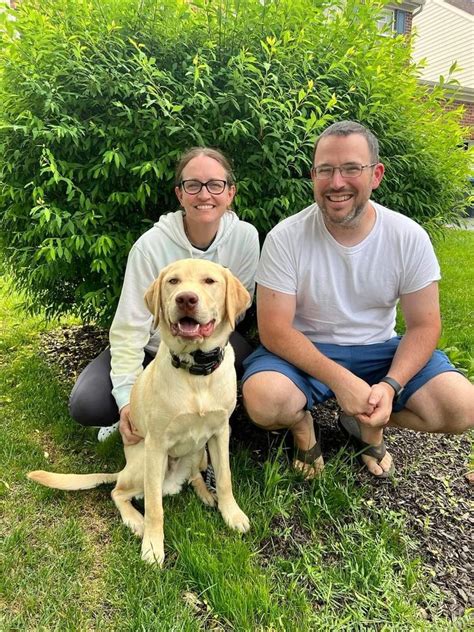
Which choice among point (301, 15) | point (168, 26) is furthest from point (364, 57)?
point (168, 26)

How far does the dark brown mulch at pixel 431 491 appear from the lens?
7.10 feet

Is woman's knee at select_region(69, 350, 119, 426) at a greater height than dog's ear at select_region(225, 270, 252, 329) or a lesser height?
lesser

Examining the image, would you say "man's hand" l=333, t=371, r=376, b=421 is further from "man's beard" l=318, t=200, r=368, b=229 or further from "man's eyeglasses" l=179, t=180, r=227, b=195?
"man's eyeglasses" l=179, t=180, r=227, b=195

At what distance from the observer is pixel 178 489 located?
2592mm

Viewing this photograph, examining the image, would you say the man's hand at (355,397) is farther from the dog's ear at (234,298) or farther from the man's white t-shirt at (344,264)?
the dog's ear at (234,298)

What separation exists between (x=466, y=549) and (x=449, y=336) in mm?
2793

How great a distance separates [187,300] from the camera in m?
2.08

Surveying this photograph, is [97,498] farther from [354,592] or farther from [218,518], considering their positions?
[354,592]

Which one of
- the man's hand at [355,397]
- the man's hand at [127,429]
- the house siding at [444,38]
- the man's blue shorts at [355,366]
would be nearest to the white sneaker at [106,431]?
the man's hand at [127,429]

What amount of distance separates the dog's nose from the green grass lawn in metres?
1.07

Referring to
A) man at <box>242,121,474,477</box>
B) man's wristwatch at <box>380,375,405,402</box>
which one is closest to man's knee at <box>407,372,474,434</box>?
man at <box>242,121,474,477</box>

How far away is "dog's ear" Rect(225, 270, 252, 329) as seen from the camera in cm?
227

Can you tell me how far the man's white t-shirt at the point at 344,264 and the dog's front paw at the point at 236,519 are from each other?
117 cm

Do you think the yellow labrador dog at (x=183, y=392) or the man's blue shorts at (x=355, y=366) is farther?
the man's blue shorts at (x=355, y=366)
